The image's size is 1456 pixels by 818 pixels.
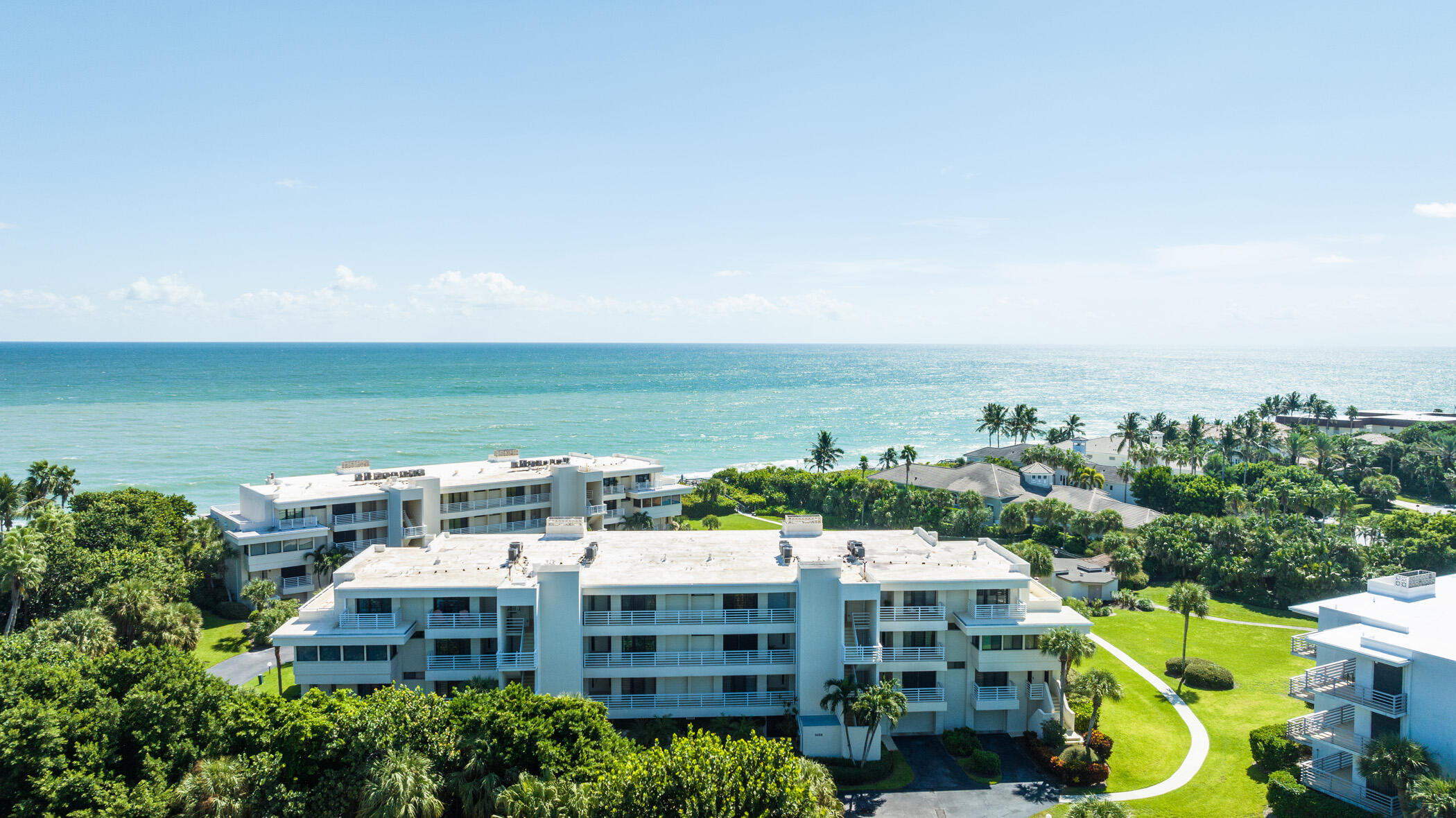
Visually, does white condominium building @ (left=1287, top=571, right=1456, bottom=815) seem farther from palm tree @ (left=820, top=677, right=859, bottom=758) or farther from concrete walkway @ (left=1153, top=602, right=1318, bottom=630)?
concrete walkway @ (left=1153, top=602, right=1318, bottom=630)

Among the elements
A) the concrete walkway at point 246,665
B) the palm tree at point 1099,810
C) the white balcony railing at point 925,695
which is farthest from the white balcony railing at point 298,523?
the palm tree at point 1099,810

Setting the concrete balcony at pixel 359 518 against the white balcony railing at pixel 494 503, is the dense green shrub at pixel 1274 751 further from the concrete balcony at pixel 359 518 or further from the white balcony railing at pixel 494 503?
the concrete balcony at pixel 359 518

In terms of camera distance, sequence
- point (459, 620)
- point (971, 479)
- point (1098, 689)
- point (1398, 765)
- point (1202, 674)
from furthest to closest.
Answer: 1. point (971, 479)
2. point (1202, 674)
3. point (459, 620)
4. point (1098, 689)
5. point (1398, 765)

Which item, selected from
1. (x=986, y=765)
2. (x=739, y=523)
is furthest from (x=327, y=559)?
(x=986, y=765)

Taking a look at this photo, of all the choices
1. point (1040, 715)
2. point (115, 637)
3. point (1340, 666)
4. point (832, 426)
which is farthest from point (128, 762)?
point (832, 426)

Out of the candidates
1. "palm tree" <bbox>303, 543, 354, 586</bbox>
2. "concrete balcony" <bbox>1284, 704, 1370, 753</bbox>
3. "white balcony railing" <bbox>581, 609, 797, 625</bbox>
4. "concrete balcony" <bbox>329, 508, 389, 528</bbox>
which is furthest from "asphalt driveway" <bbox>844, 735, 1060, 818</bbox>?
"concrete balcony" <bbox>329, 508, 389, 528</bbox>

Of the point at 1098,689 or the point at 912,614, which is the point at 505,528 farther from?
the point at 1098,689
